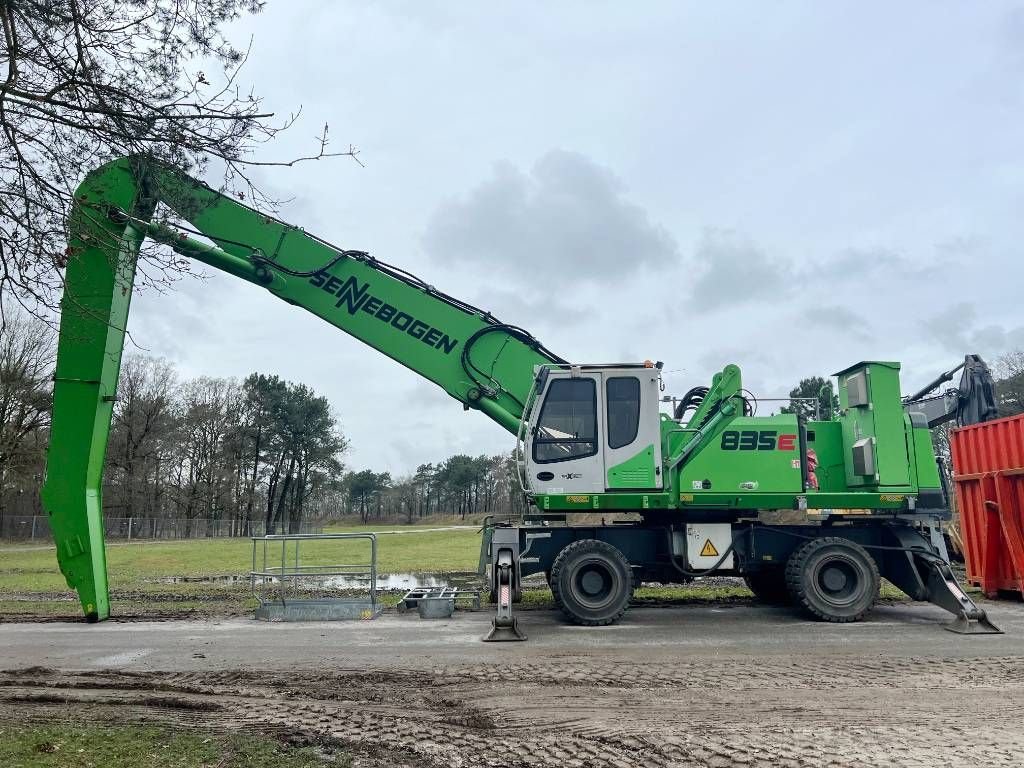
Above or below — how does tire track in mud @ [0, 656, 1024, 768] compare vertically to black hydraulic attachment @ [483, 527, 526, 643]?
below

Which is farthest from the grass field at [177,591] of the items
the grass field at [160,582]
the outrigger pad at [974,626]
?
the outrigger pad at [974,626]

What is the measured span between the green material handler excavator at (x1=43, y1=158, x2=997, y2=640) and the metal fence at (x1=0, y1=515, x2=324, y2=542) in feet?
97.2

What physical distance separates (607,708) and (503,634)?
3297mm

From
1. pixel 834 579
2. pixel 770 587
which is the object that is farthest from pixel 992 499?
pixel 834 579

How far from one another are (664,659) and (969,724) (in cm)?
289

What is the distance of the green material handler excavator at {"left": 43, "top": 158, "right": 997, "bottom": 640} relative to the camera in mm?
9898

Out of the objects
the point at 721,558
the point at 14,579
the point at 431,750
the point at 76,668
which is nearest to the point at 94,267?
the point at 76,668

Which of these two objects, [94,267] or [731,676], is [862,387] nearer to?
[731,676]

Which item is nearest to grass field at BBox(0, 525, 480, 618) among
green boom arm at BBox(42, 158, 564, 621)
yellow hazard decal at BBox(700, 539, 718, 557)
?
green boom arm at BBox(42, 158, 564, 621)

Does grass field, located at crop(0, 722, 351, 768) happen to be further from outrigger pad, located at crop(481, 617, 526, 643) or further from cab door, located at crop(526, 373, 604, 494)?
cab door, located at crop(526, 373, 604, 494)

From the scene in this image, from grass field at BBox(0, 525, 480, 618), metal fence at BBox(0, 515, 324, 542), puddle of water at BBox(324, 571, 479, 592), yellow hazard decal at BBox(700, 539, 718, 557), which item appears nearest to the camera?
yellow hazard decal at BBox(700, 539, 718, 557)

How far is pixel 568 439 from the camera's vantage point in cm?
997

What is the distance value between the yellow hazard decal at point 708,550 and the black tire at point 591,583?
3.76ft

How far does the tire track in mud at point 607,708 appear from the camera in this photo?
16.0ft
